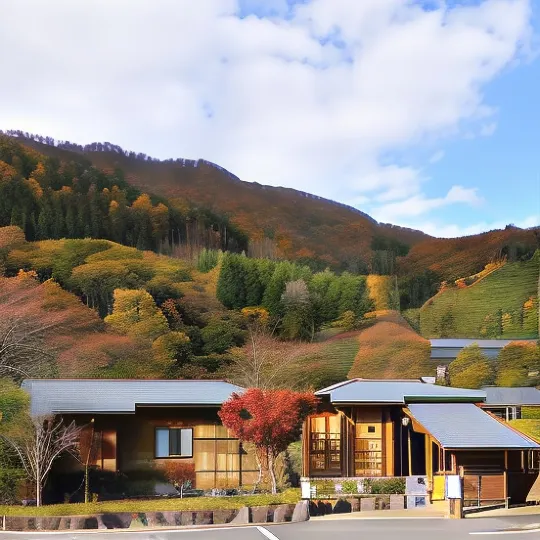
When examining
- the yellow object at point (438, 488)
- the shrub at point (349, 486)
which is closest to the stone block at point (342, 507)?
the shrub at point (349, 486)

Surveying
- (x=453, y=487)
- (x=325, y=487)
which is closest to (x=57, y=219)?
(x=325, y=487)

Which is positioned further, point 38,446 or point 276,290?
point 276,290

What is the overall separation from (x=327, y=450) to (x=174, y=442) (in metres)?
3.97

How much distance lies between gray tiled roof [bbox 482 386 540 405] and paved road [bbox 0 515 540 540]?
16781 mm

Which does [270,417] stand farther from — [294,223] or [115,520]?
[294,223]

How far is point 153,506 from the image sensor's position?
1809 cm

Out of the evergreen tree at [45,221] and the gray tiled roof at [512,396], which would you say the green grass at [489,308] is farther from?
the evergreen tree at [45,221]

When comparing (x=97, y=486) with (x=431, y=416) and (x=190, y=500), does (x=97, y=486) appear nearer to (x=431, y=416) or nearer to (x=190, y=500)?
(x=190, y=500)

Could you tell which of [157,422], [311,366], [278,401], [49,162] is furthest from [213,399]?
[49,162]

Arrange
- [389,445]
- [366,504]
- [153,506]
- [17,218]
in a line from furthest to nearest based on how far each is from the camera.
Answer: [17,218] < [389,445] < [366,504] < [153,506]

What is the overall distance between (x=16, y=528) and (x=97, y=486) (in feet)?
19.5

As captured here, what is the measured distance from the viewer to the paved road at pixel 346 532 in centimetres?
1478

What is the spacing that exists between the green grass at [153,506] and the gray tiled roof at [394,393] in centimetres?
393

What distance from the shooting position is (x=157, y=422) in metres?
23.4
